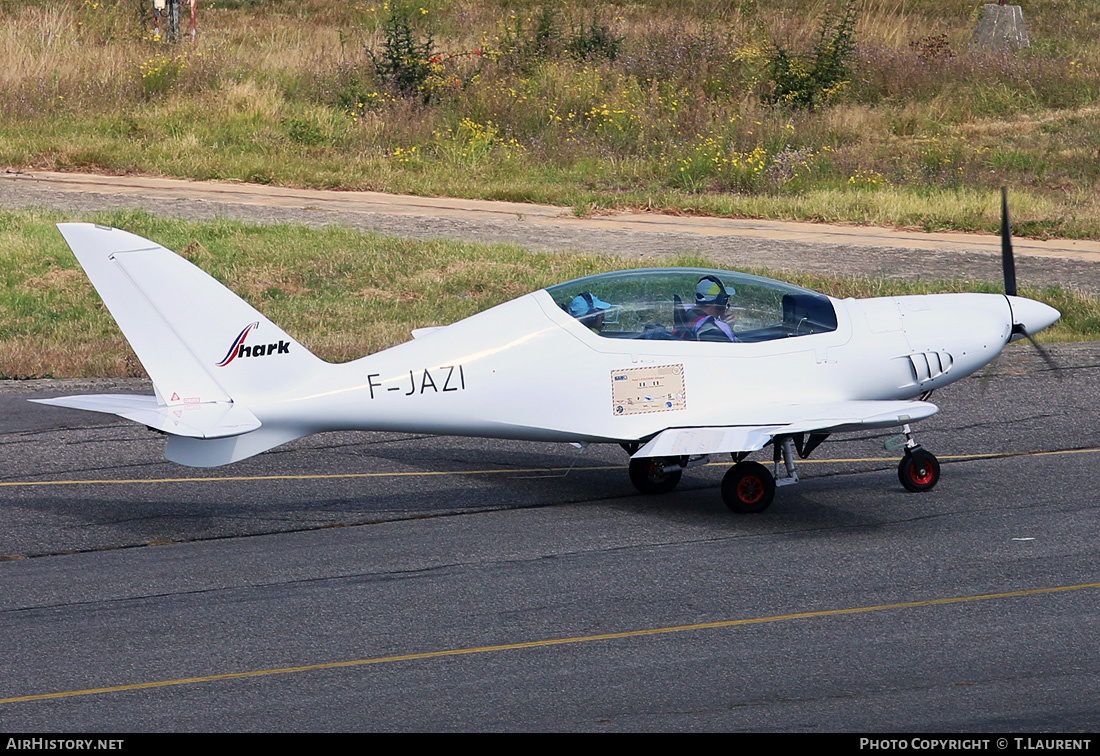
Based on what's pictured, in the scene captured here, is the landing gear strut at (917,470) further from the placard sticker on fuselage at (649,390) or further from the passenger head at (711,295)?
the placard sticker on fuselage at (649,390)

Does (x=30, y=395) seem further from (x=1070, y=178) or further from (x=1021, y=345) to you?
(x=1070, y=178)

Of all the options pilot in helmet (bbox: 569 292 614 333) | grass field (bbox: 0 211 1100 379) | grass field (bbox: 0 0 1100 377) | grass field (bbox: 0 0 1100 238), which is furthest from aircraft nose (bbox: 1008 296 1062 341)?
grass field (bbox: 0 0 1100 238)

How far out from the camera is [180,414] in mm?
9039

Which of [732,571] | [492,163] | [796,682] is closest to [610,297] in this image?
[732,571]

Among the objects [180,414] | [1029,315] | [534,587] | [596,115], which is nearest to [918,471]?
[1029,315]

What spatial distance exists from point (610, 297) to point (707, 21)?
90.7 feet

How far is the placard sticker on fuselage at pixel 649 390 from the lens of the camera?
10164mm

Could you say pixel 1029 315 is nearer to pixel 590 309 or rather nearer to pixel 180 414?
pixel 590 309

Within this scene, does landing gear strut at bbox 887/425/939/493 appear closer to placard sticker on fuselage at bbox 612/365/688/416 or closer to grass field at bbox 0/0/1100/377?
placard sticker on fuselage at bbox 612/365/688/416

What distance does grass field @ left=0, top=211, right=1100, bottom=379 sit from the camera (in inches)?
640

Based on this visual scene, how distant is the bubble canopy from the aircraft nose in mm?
1817

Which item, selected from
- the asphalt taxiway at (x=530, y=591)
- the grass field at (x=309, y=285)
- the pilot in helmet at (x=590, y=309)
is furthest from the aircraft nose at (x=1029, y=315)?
the grass field at (x=309, y=285)

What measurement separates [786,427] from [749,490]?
806 millimetres

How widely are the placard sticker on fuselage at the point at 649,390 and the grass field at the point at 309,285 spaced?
6.27 metres
